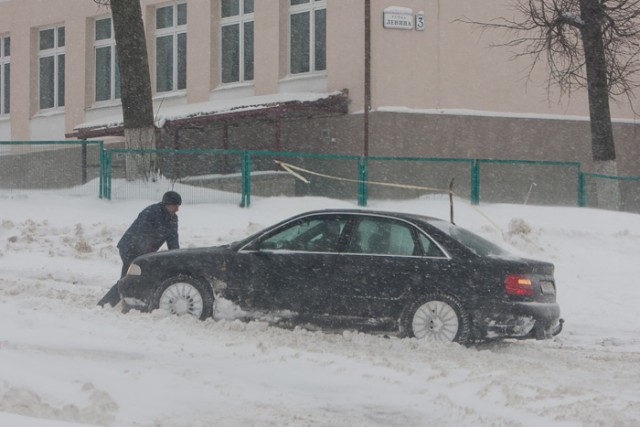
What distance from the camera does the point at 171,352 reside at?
31.2 feet

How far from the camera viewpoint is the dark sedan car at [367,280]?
11.4 m

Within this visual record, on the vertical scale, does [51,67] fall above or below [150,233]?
above

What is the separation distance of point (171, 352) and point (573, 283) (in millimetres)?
9275

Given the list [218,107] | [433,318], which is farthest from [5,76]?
[433,318]

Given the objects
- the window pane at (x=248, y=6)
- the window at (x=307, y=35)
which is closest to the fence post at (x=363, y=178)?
the window at (x=307, y=35)

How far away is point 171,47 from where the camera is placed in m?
30.2

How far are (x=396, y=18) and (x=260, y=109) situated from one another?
3583mm

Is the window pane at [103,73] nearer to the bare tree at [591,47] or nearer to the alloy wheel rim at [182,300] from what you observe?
the bare tree at [591,47]

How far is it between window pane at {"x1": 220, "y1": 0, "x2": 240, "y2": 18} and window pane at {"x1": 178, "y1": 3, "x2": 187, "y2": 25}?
1341 millimetres

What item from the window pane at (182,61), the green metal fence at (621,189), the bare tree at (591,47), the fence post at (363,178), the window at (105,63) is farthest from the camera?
the window at (105,63)

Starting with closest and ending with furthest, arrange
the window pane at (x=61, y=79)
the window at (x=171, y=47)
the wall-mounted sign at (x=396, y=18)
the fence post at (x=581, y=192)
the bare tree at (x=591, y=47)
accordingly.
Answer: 1. the fence post at (x=581, y=192)
2. the bare tree at (x=591, y=47)
3. the wall-mounted sign at (x=396, y=18)
4. the window at (x=171, y=47)
5. the window pane at (x=61, y=79)

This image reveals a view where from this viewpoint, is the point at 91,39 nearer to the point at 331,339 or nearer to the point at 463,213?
the point at 463,213

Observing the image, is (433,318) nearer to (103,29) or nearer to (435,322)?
(435,322)

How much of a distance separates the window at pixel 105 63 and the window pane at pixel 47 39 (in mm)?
2113
